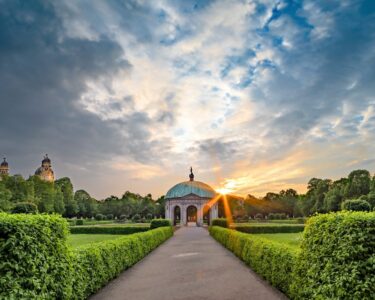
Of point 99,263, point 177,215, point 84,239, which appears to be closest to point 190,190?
point 177,215

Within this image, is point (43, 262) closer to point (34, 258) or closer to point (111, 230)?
point (34, 258)

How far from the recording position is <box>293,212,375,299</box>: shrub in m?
5.52

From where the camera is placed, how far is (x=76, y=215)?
86438 millimetres

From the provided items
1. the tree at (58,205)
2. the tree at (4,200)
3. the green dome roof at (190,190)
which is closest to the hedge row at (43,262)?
the tree at (4,200)

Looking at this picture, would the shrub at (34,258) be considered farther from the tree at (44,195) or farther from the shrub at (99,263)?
the tree at (44,195)

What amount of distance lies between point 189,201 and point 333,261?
2259 inches

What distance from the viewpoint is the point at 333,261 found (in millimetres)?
6207

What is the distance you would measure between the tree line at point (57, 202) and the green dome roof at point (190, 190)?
1139 cm

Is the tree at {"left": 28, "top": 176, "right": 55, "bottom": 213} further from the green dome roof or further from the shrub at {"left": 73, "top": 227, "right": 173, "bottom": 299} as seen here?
the shrub at {"left": 73, "top": 227, "right": 173, "bottom": 299}

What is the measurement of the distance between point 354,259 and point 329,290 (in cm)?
84

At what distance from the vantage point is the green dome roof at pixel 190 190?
6448 cm

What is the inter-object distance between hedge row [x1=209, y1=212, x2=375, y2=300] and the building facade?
53675 mm

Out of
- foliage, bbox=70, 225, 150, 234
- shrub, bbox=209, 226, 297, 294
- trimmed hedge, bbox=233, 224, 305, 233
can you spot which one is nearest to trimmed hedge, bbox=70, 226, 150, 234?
foliage, bbox=70, 225, 150, 234

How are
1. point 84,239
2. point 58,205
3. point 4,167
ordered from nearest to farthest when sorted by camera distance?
point 84,239 → point 58,205 → point 4,167
